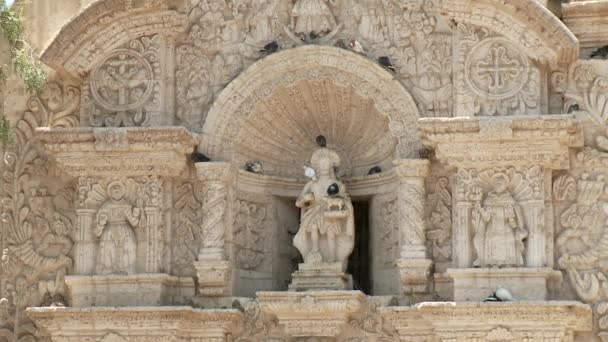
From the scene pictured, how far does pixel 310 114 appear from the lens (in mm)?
18328

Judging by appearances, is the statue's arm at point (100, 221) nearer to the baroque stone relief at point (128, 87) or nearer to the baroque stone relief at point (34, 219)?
the baroque stone relief at point (34, 219)

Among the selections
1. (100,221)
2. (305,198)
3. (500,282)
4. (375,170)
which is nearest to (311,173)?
(305,198)

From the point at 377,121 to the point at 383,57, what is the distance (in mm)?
728

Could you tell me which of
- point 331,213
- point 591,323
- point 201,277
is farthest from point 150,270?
point 591,323

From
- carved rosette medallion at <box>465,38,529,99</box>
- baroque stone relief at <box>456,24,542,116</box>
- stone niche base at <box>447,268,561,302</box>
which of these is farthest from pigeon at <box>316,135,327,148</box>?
stone niche base at <box>447,268,561,302</box>

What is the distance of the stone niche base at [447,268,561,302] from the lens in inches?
659

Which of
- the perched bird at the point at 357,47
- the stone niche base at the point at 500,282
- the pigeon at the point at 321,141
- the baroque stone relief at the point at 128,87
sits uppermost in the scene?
the perched bird at the point at 357,47

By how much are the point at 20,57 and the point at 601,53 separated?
6.00 metres

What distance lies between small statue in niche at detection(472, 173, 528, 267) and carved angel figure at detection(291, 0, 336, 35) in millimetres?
2562

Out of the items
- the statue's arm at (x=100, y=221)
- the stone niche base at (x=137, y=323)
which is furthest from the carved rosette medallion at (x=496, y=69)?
the statue's arm at (x=100, y=221)

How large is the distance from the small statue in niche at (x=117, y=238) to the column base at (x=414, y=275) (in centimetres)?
277

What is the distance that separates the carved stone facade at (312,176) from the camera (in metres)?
17.0

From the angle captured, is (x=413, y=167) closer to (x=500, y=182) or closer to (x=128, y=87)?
(x=500, y=182)

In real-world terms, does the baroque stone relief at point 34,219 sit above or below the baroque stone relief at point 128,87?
below
